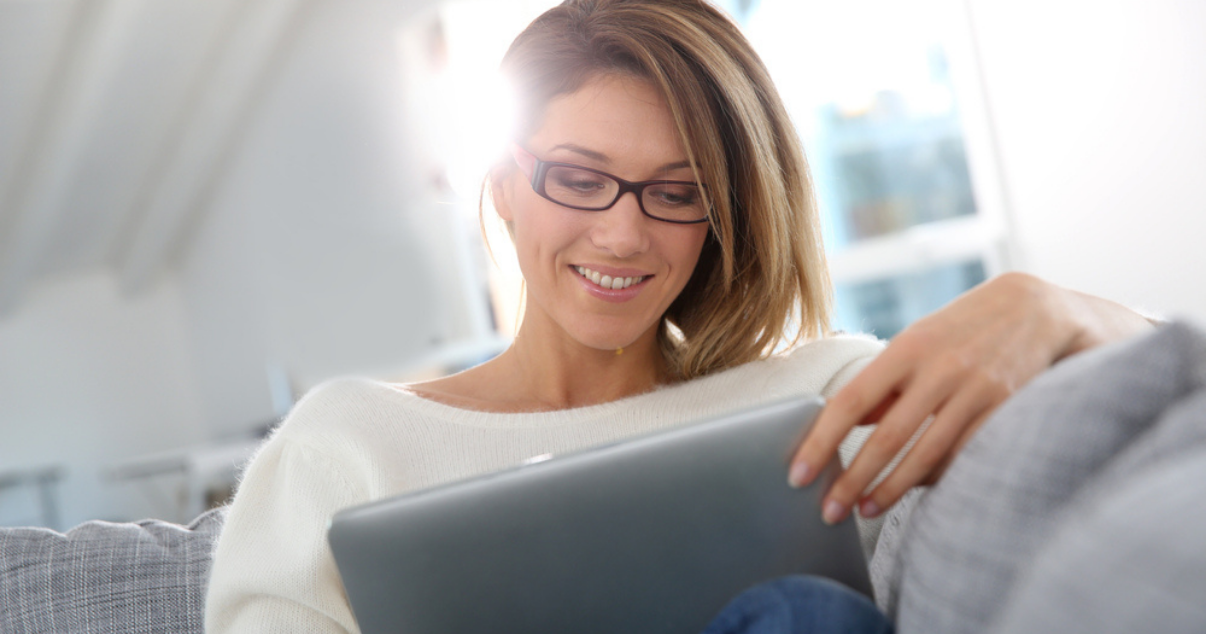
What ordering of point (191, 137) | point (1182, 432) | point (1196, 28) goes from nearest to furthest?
point (1182, 432) < point (1196, 28) < point (191, 137)

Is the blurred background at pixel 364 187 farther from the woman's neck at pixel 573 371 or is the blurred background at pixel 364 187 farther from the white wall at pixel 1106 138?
the woman's neck at pixel 573 371

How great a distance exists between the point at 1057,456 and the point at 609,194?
0.73 meters

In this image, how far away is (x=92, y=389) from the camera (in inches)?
320

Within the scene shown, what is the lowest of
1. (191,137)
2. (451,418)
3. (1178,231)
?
(1178,231)

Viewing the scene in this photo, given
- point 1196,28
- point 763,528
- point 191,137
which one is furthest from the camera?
point 191,137

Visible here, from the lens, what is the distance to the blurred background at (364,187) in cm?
265

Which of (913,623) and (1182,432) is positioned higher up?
(1182,432)

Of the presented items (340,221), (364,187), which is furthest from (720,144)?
(340,221)

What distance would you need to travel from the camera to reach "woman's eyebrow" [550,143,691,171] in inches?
47.6

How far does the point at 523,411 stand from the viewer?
1.29 m

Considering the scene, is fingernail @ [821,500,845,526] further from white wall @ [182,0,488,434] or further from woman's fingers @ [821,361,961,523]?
white wall @ [182,0,488,434]

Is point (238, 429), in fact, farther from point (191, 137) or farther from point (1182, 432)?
point (1182, 432)

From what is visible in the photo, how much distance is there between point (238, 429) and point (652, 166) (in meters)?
7.45

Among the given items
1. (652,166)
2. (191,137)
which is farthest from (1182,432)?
(191,137)
